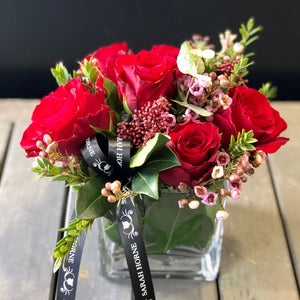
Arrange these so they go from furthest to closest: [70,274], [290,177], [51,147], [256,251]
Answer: [290,177] < [256,251] < [70,274] < [51,147]

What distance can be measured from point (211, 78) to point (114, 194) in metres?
0.21

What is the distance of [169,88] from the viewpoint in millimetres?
658

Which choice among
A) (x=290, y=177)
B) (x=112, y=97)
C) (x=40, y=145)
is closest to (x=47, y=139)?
(x=40, y=145)

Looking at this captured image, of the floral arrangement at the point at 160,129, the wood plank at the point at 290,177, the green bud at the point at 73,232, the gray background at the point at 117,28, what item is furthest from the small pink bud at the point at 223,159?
the gray background at the point at 117,28

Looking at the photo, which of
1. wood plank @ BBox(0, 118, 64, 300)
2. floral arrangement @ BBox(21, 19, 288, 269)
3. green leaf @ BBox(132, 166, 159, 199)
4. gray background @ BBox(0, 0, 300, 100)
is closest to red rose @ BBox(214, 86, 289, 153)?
floral arrangement @ BBox(21, 19, 288, 269)

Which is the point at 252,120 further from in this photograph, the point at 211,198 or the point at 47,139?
the point at 47,139

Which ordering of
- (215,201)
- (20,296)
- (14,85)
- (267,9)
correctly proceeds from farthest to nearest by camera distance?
(14,85), (267,9), (20,296), (215,201)

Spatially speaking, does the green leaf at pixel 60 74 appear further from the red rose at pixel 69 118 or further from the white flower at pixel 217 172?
the white flower at pixel 217 172

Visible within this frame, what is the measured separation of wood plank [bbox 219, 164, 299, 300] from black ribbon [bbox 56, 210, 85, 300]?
26cm

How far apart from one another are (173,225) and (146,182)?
0.16 m

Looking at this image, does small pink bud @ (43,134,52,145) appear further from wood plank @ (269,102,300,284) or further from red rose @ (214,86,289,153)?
wood plank @ (269,102,300,284)

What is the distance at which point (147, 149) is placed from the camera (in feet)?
1.96

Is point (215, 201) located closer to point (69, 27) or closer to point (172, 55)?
point (172, 55)

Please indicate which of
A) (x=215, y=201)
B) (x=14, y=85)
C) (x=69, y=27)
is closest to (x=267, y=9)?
(x=69, y=27)
